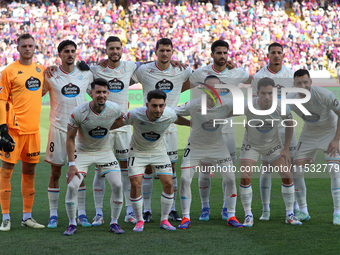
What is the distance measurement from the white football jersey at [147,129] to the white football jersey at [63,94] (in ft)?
3.01

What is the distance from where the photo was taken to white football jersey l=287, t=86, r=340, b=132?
7.30m

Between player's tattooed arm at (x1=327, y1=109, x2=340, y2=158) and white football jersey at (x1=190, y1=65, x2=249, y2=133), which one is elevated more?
white football jersey at (x1=190, y1=65, x2=249, y2=133)

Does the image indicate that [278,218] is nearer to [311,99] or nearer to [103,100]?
[311,99]

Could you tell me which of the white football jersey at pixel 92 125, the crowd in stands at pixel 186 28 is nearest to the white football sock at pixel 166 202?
the white football jersey at pixel 92 125

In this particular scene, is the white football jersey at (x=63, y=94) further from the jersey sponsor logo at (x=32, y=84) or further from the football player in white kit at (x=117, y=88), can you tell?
the football player in white kit at (x=117, y=88)

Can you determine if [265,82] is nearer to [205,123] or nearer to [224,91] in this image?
[224,91]

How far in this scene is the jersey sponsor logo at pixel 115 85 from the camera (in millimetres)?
7625

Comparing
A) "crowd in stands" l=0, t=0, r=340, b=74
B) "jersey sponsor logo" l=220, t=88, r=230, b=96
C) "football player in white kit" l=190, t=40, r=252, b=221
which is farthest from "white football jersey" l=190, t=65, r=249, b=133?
"crowd in stands" l=0, t=0, r=340, b=74

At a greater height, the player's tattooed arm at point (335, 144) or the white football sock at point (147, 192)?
the player's tattooed arm at point (335, 144)

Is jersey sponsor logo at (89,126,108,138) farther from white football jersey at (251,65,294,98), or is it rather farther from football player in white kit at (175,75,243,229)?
white football jersey at (251,65,294,98)

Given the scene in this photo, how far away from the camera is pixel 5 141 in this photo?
6.73 meters

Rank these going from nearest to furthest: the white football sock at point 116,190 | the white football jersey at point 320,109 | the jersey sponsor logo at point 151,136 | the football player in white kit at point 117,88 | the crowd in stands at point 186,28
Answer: the white football sock at point 116,190 < the jersey sponsor logo at point 151,136 < the white football jersey at point 320,109 < the football player in white kit at point 117,88 < the crowd in stands at point 186,28

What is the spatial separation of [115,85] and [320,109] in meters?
2.92

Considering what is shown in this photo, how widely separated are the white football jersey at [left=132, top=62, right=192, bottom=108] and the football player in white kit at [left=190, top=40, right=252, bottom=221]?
0.24 meters
